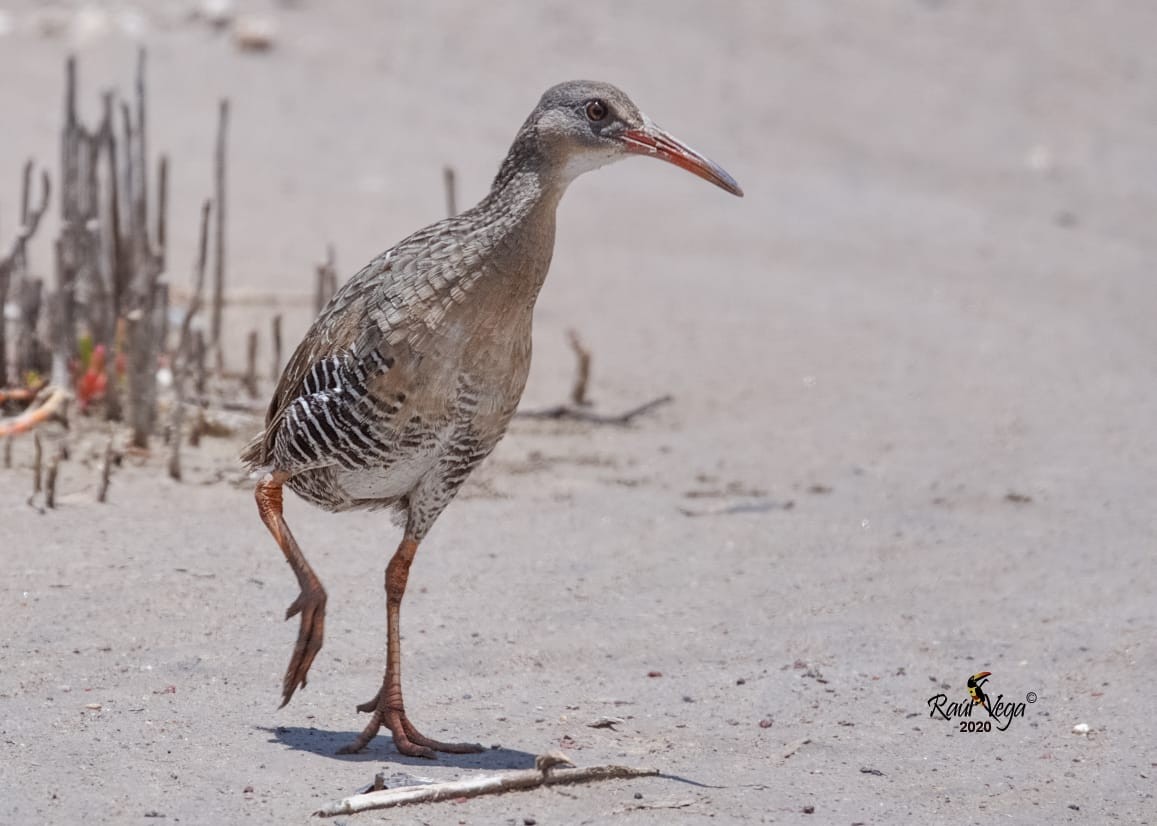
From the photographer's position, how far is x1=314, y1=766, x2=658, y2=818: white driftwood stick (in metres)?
4.51

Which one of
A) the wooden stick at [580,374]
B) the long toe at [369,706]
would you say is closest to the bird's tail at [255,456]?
the long toe at [369,706]

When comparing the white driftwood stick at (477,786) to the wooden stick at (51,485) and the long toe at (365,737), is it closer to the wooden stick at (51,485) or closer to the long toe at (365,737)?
the long toe at (365,737)

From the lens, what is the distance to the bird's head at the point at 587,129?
201 inches

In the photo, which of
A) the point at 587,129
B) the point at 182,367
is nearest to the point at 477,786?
the point at 587,129

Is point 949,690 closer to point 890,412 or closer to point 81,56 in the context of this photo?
point 890,412

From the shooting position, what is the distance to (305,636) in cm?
508

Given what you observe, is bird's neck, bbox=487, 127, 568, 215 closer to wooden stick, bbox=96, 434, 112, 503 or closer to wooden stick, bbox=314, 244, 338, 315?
wooden stick, bbox=96, 434, 112, 503

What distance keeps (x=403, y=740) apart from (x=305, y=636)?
1.36 ft

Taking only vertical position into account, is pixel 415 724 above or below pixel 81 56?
below

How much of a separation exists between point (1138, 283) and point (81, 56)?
8.15 meters

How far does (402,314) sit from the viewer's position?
199 inches

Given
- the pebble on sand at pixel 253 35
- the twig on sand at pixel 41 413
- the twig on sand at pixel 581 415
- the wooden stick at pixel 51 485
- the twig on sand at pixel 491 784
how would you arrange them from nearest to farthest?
the twig on sand at pixel 491 784 < the wooden stick at pixel 51 485 < the twig on sand at pixel 41 413 < the twig on sand at pixel 581 415 < the pebble on sand at pixel 253 35

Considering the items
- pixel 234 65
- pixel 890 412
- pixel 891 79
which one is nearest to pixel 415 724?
pixel 890 412

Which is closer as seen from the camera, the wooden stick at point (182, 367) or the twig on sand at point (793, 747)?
the twig on sand at point (793, 747)
